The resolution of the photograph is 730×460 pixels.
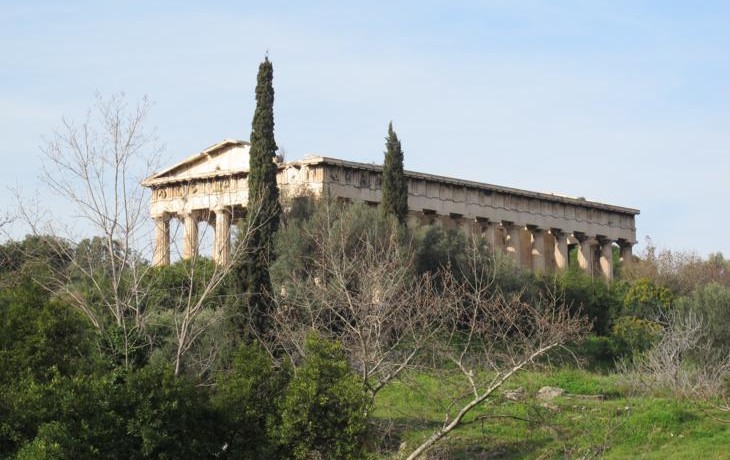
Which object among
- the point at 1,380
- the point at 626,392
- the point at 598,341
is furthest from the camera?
the point at 598,341

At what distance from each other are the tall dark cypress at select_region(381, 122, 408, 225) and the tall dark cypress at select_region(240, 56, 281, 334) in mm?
4387

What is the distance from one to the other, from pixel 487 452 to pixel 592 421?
8.75 feet

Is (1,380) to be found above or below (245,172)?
below

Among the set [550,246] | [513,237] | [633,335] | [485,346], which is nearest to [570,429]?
[485,346]

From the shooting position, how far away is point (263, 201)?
36.3 metres

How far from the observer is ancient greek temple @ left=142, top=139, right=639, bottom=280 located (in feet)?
161

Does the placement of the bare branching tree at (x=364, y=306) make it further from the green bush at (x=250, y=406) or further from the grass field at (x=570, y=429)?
the green bush at (x=250, y=406)

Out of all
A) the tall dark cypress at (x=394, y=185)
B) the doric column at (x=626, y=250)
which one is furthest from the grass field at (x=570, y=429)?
the doric column at (x=626, y=250)

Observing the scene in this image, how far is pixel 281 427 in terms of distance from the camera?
20469 mm

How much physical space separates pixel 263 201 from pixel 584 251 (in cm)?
2744

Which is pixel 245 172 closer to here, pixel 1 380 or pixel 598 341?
pixel 598 341

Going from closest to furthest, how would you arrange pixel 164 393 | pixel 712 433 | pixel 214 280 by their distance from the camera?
1. pixel 164 393
2. pixel 214 280
3. pixel 712 433

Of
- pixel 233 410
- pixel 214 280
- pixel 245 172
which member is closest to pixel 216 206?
pixel 245 172

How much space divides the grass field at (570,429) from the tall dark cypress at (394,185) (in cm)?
1261
